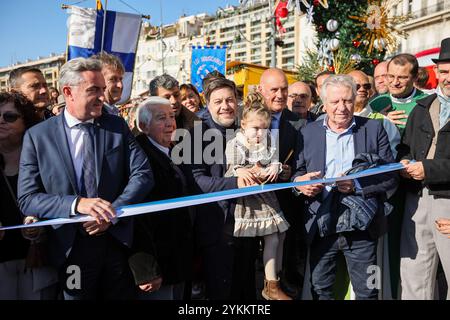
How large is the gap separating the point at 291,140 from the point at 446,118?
52.0 inches

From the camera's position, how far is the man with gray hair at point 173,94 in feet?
14.9

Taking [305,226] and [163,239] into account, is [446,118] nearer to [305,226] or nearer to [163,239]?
[305,226]

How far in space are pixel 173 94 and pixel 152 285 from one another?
7.65ft

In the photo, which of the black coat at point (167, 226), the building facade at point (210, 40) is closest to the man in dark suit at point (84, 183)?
the black coat at point (167, 226)

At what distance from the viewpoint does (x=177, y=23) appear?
110 m

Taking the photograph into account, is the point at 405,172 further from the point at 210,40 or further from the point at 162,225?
the point at 210,40

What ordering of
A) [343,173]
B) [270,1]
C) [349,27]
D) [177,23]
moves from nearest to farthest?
[343,173] → [349,27] → [270,1] → [177,23]

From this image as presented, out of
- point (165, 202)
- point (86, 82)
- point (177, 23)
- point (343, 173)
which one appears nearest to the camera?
point (86, 82)

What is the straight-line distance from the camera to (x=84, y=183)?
2758 mm

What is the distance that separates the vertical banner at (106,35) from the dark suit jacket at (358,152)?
327cm

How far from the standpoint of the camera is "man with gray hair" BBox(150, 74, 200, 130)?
454cm

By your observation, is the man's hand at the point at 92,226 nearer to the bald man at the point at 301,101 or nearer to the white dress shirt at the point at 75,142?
the white dress shirt at the point at 75,142

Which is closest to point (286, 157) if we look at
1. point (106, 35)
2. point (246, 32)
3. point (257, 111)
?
point (257, 111)
